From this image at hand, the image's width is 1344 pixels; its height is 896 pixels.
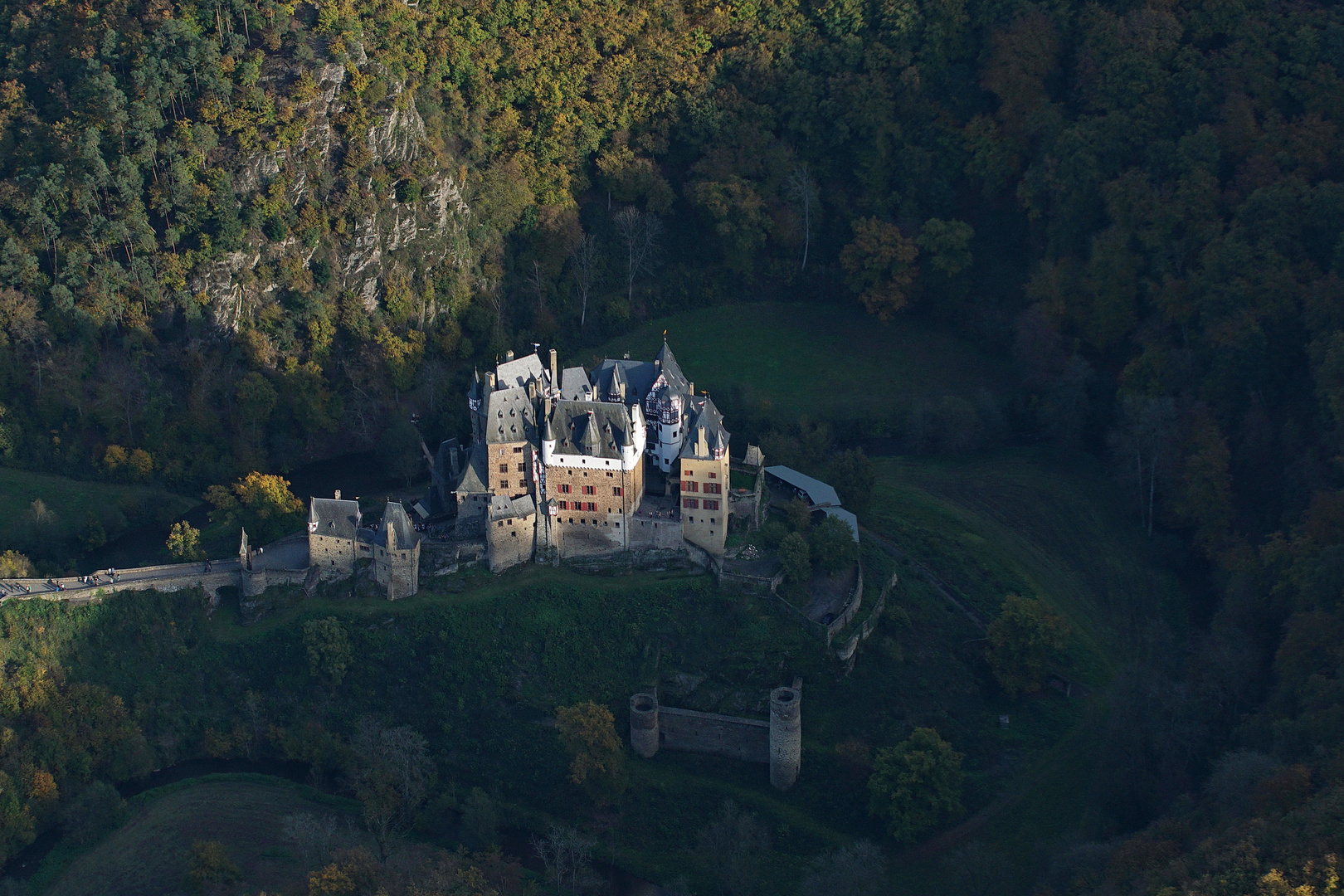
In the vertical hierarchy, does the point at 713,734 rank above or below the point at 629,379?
below

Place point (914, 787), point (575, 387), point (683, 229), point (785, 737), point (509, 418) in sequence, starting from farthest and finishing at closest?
1. point (683, 229)
2. point (575, 387)
3. point (509, 418)
4. point (785, 737)
5. point (914, 787)

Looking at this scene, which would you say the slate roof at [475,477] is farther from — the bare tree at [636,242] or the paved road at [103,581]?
the bare tree at [636,242]

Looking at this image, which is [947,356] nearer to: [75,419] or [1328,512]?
[1328,512]

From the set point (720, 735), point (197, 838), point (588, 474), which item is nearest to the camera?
point (197, 838)

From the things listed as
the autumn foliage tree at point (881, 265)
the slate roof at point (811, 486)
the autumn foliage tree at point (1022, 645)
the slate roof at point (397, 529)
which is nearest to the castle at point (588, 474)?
the slate roof at point (397, 529)

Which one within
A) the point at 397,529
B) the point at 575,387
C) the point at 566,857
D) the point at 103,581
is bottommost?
the point at 566,857

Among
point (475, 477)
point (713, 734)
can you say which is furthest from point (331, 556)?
point (713, 734)

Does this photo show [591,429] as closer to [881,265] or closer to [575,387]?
[575,387]
